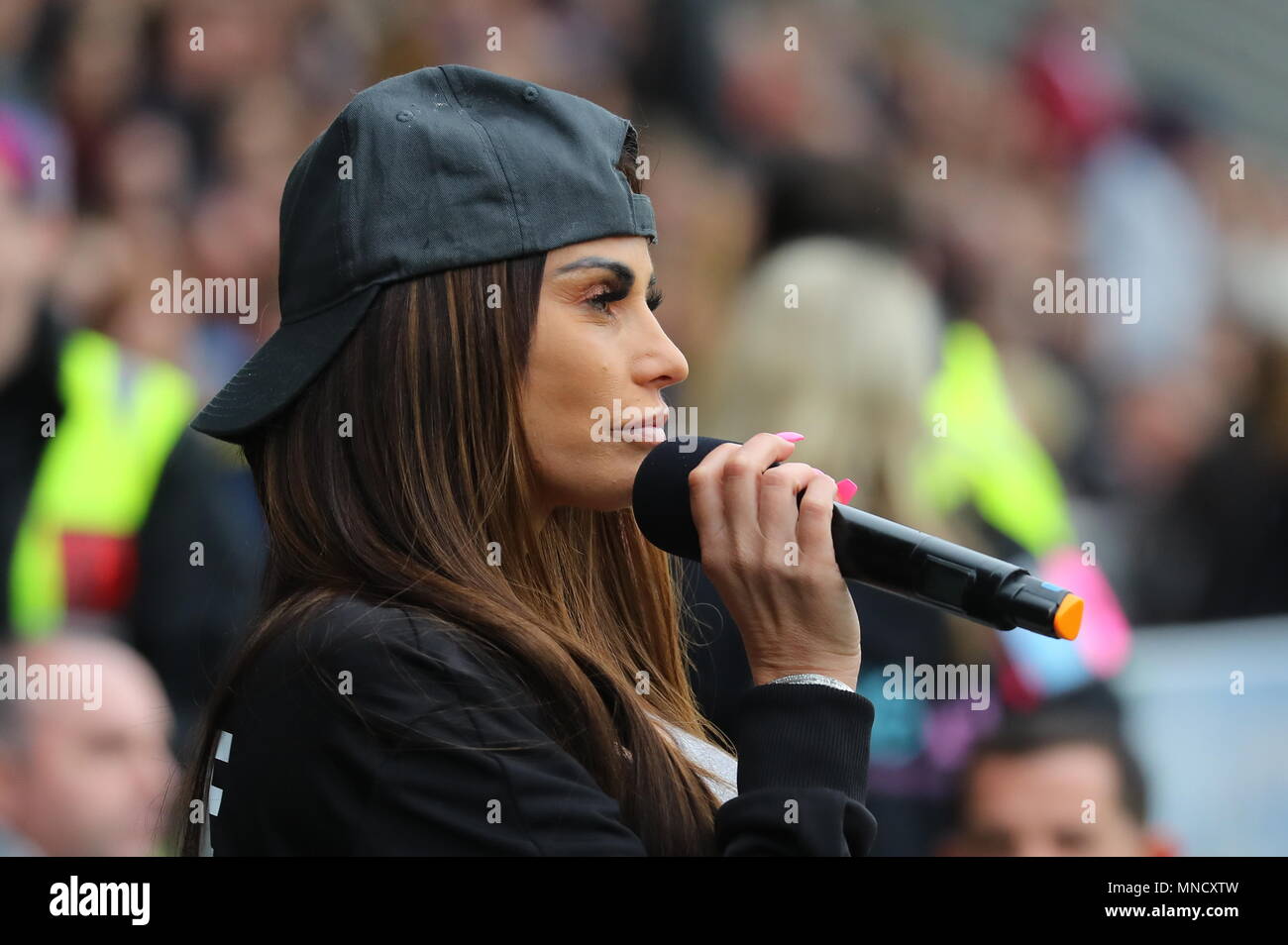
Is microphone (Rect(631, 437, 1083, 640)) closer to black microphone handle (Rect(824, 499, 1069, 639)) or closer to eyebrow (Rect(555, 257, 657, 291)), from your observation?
black microphone handle (Rect(824, 499, 1069, 639))

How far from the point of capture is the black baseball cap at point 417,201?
180 centimetres

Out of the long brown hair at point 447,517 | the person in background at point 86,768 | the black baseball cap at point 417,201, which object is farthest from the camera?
the person in background at point 86,768

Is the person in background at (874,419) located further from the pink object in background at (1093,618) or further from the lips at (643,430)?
the lips at (643,430)

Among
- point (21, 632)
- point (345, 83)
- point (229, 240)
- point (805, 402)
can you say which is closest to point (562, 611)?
point (805, 402)

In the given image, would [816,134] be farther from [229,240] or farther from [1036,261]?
[229,240]

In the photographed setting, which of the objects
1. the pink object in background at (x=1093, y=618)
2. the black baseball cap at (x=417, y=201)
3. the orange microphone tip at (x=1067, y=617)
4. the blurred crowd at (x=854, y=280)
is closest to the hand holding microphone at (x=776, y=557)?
the orange microphone tip at (x=1067, y=617)

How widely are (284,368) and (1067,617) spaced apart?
872mm

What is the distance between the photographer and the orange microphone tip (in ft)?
5.16

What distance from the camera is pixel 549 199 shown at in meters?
1.84

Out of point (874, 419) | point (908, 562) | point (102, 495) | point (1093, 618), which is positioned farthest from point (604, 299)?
point (1093, 618)

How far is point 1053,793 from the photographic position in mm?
3084

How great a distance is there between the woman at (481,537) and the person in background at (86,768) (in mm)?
1121

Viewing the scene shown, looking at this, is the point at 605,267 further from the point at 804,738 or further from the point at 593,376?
the point at 804,738
